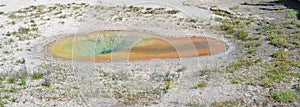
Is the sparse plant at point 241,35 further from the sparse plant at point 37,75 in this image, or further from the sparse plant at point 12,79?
the sparse plant at point 12,79

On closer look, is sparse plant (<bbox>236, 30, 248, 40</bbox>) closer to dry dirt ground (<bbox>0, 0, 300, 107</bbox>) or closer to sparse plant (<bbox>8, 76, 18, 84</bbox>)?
dry dirt ground (<bbox>0, 0, 300, 107</bbox>)

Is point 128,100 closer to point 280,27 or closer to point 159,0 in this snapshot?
point 280,27

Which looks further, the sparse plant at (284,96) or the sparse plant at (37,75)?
the sparse plant at (37,75)

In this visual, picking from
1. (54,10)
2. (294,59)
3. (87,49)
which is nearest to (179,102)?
(294,59)

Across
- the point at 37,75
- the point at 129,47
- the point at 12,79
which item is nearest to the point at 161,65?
the point at 129,47

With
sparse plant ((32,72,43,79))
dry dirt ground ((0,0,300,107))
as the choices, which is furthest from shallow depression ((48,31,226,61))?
sparse plant ((32,72,43,79))

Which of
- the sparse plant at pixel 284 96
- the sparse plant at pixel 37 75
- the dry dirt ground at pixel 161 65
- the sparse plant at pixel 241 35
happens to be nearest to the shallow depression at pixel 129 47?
the dry dirt ground at pixel 161 65
